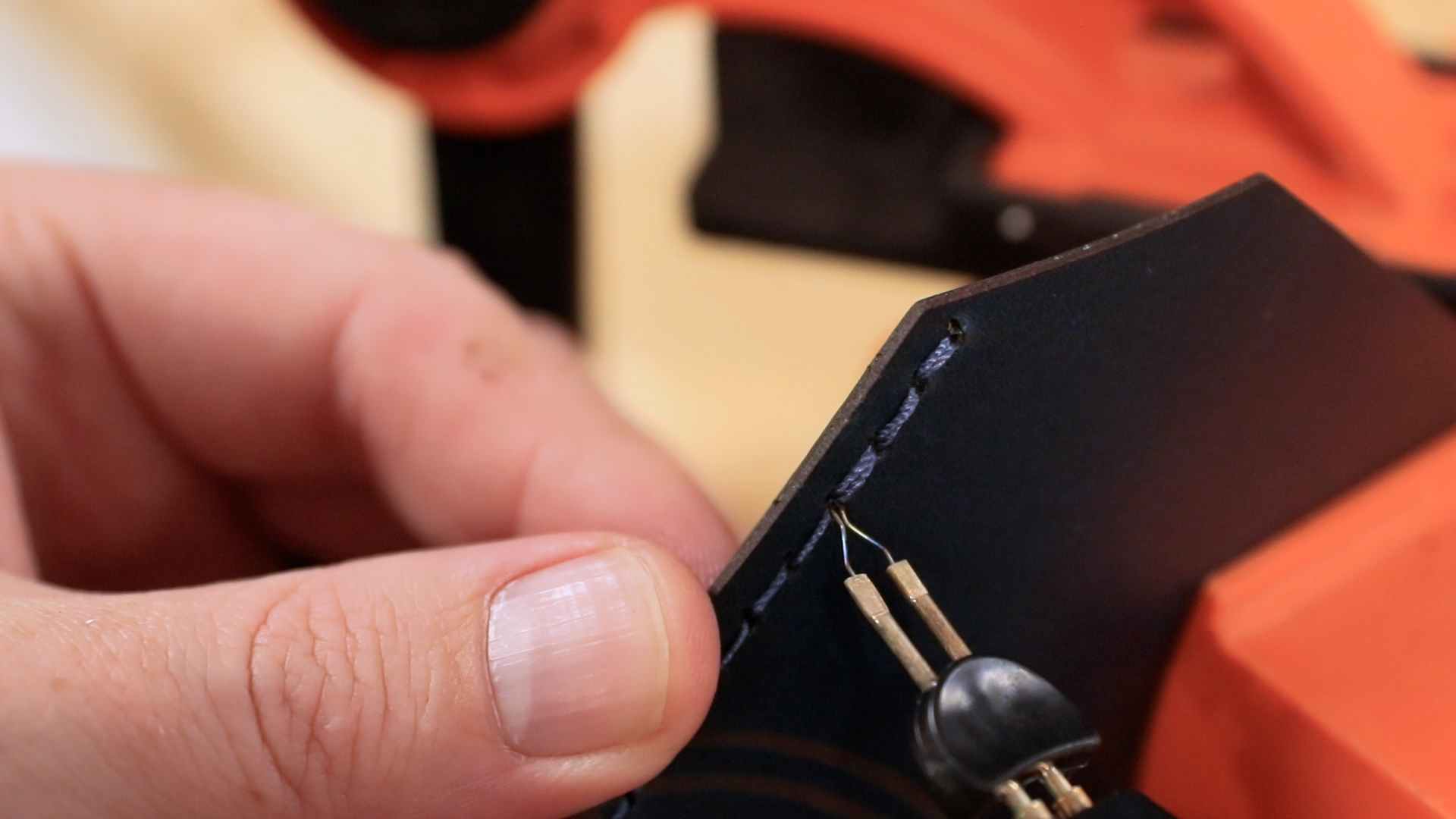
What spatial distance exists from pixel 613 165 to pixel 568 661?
635 mm

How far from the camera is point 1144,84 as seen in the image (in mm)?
583

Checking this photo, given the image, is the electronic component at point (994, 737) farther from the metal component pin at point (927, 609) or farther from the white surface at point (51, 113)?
the white surface at point (51, 113)

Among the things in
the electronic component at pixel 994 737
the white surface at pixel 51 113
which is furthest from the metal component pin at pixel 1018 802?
the white surface at pixel 51 113

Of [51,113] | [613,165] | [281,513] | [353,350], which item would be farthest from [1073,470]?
[51,113]

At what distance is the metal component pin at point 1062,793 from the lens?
24 centimetres

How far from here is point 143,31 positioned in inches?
38.6

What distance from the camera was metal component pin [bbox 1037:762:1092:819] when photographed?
24 cm

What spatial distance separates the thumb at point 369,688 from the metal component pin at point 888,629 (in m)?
0.04

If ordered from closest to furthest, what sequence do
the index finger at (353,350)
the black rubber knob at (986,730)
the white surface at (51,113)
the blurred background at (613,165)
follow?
the black rubber knob at (986,730) → the index finger at (353,350) → the blurred background at (613,165) → the white surface at (51,113)

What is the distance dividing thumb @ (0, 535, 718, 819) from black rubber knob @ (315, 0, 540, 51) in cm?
34

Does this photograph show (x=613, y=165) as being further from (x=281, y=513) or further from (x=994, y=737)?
(x=994, y=737)

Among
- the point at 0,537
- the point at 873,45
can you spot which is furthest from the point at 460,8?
the point at 0,537

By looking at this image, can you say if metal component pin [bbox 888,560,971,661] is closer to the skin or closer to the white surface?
the skin

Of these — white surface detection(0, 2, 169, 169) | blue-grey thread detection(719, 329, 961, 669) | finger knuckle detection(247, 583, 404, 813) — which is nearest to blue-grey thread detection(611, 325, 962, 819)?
blue-grey thread detection(719, 329, 961, 669)
